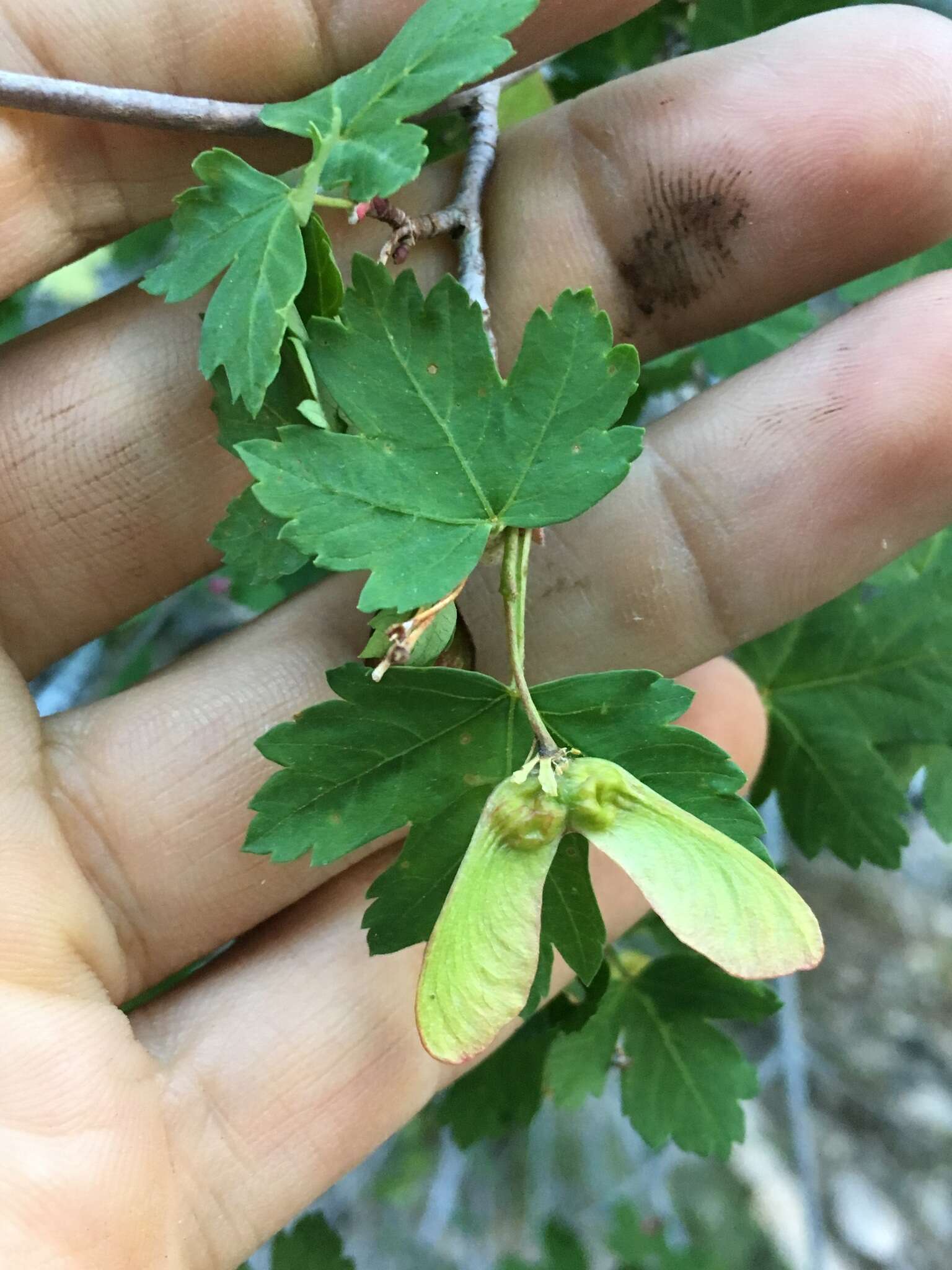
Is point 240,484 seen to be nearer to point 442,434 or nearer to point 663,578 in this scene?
point 442,434

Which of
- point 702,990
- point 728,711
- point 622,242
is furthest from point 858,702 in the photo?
point 622,242

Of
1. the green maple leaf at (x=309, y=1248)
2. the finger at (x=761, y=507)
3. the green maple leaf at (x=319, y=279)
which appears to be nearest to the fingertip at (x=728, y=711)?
the finger at (x=761, y=507)

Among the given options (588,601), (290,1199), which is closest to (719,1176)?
(290,1199)

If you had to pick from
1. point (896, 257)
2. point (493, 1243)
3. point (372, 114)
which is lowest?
point (493, 1243)

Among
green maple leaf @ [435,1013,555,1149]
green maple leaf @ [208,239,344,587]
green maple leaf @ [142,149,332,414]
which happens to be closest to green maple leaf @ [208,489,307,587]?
green maple leaf @ [208,239,344,587]

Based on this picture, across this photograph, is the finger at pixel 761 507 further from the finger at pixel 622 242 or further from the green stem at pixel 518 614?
the green stem at pixel 518 614

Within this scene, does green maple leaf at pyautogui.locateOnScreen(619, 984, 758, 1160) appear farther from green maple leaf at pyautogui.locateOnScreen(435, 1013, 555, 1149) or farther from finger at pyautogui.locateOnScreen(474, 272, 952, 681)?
finger at pyautogui.locateOnScreen(474, 272, 952, 681)

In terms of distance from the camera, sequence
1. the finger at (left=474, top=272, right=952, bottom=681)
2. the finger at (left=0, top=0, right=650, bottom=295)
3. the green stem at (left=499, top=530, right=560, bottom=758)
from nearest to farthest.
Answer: the green stem at (left=499, top=530, right=560, bottom=758), the finger at (left=0, top=0, right=650, bottom=295), the finger at (left=474, top=272, right=952, bottom=681)

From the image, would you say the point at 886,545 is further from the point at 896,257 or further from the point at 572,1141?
the point at 572,1141
